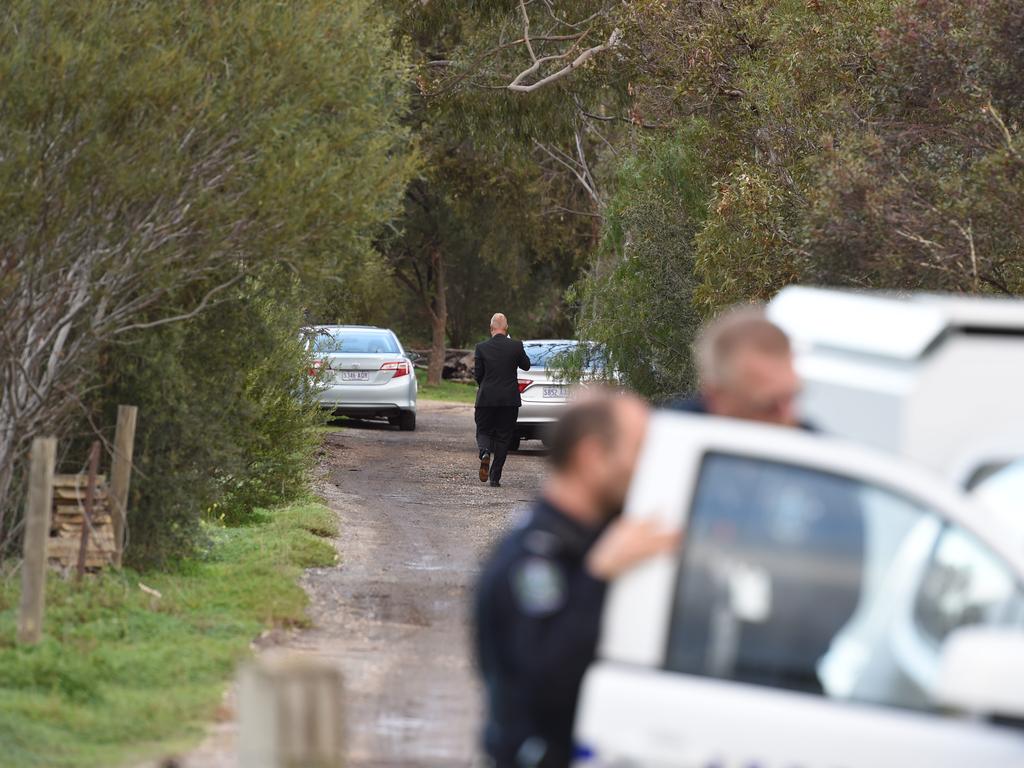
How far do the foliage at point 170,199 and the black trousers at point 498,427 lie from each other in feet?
22.5

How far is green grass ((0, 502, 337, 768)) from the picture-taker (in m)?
7.39

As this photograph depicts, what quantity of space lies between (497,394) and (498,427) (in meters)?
0.35

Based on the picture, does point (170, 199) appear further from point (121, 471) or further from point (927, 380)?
point (927, 380)

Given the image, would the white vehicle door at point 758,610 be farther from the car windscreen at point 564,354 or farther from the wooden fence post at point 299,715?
the car windscreen at point 564,354

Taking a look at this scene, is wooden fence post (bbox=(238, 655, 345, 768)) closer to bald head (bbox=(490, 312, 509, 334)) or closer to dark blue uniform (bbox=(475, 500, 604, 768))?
dark blue uniform (bbox=(475, 500, 604, 768))

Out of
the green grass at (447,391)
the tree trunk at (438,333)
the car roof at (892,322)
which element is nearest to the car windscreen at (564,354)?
the car roof at (892,322)

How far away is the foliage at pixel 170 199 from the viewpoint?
9.77 metres

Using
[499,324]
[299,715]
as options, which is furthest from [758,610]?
[499,324]

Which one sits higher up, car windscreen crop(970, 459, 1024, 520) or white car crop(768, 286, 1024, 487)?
white car crop(768, 286, 1024, 487)

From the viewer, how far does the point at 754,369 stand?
14.6 feet

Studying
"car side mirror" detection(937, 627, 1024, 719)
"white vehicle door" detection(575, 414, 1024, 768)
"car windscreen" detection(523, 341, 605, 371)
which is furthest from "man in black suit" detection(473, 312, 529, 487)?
"car side mirror" detection(937, 627, 1024, 719)

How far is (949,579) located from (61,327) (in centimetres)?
651

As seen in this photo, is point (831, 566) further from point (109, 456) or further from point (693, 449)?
point (109, 456)

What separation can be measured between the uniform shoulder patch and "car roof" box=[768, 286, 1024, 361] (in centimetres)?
146
